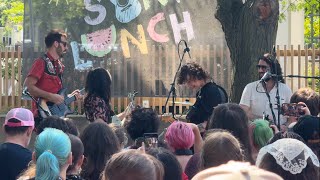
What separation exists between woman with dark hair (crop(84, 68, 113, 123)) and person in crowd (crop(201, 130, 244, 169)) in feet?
10.8

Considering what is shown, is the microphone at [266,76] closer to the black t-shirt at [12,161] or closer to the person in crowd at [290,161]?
the black t-shirt at [12,161]

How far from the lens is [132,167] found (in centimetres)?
321

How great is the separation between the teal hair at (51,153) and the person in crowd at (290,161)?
121 centimetres

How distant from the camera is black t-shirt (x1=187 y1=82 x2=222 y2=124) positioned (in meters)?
7.64

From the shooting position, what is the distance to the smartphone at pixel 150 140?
221 inches

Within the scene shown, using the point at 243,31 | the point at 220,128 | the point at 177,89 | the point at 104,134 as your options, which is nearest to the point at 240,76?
the point at 243,31

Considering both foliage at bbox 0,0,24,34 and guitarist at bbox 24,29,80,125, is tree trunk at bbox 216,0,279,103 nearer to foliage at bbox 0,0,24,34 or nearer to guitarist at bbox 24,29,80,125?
guitarist at bbox 24,29,80,125

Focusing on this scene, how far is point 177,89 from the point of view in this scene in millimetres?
11344

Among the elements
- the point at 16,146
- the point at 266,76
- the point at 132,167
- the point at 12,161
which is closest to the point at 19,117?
the point at 16,146

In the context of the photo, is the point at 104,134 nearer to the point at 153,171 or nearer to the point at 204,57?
the point at 153,171

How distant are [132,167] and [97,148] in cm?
175

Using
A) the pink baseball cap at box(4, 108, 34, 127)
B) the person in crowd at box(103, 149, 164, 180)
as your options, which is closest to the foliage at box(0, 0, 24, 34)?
the pink baseball cap at box(4, 108, 34, 127)

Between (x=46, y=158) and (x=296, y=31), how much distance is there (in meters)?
17.9

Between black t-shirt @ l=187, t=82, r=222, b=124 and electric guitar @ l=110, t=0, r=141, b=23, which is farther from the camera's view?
electric guitar @ l=110, t=0, r=141, b=23
